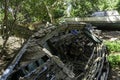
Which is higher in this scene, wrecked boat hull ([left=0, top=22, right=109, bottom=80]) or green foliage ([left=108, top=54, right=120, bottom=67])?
wrecked boat hull ([left=0, top=22, right=109, bottom=80])

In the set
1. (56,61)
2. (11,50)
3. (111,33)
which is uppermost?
(56,61)

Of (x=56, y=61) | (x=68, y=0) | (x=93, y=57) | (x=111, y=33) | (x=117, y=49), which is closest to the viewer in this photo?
(x=56, y=61)

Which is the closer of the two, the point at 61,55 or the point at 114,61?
the point at 61,55

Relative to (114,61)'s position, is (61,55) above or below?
above

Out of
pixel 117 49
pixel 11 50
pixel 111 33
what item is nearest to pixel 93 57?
pixel 117 49

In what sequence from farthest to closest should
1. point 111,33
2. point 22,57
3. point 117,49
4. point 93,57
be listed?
point 111,33
point 117,49
point 93,57
point 22,57

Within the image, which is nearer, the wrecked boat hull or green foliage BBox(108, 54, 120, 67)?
the wrecked boat hull

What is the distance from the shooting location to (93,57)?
10.2m

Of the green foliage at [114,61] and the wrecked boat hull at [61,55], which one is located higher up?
the wrecked boat hull at [61,55]

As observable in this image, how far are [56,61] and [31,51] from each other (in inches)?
60.3

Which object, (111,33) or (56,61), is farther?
(111,33)

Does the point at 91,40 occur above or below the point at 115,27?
above

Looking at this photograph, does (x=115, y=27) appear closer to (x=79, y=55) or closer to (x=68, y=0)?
(x=68, y=0)

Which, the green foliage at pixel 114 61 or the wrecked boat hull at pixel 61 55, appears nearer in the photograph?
the wrecked boat hull at pixel 61 55
